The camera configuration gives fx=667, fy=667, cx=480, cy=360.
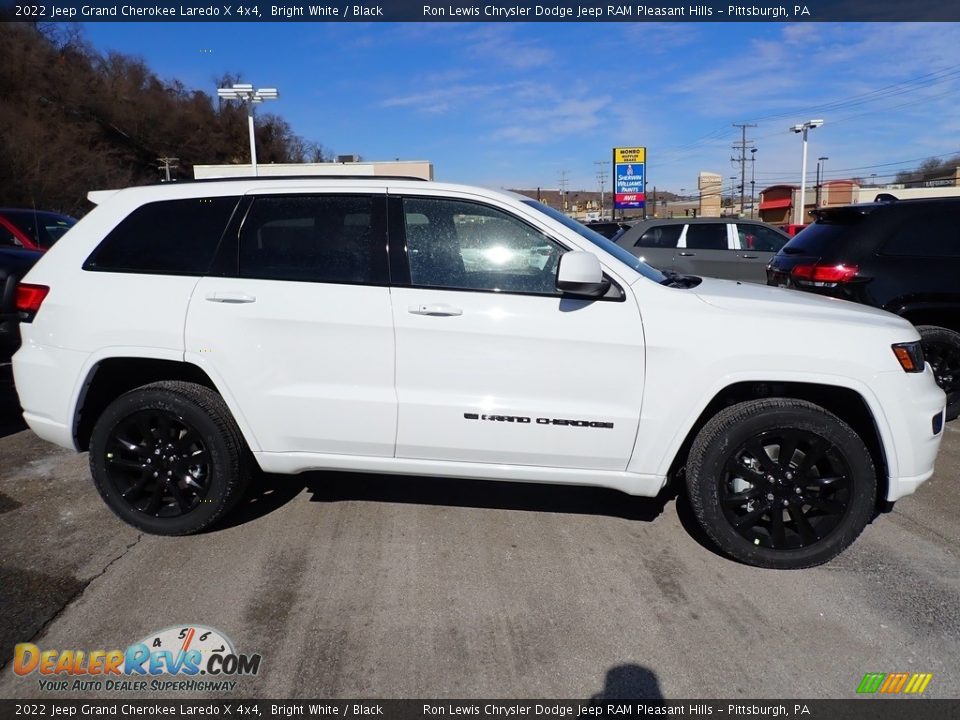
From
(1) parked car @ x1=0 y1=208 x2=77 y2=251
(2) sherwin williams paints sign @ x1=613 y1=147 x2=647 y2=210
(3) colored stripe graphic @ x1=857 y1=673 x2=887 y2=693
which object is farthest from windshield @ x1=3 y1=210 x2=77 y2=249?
(2) sherwin williams paints sign @ x1=613 y1=147 x2=647 y2=210

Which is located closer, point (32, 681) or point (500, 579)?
point (32, 681)

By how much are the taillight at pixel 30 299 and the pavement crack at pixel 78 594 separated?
1.35 metres

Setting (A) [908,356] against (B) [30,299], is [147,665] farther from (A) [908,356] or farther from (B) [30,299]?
(A) [908,356]

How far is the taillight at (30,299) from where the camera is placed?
362 cm

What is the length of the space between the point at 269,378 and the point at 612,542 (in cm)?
204

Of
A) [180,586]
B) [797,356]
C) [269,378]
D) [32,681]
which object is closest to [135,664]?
[32,681]

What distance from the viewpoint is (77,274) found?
3574 mm

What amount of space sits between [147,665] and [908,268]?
5.97 metres

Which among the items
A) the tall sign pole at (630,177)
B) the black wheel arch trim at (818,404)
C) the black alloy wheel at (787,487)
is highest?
the tall sign pole at (630,177)

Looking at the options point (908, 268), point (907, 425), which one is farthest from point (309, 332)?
point (908, 268)

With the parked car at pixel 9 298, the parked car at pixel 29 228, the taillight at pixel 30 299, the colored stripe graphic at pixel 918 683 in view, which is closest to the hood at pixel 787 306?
the colored stripe graphic at pixel 918 683

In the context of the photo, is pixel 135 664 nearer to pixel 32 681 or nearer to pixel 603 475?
pixel 32 681

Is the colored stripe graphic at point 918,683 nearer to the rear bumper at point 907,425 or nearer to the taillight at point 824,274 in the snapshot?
the rear bumper at point 907,425

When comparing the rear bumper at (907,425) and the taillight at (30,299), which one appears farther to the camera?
the taillight at (30,299)
